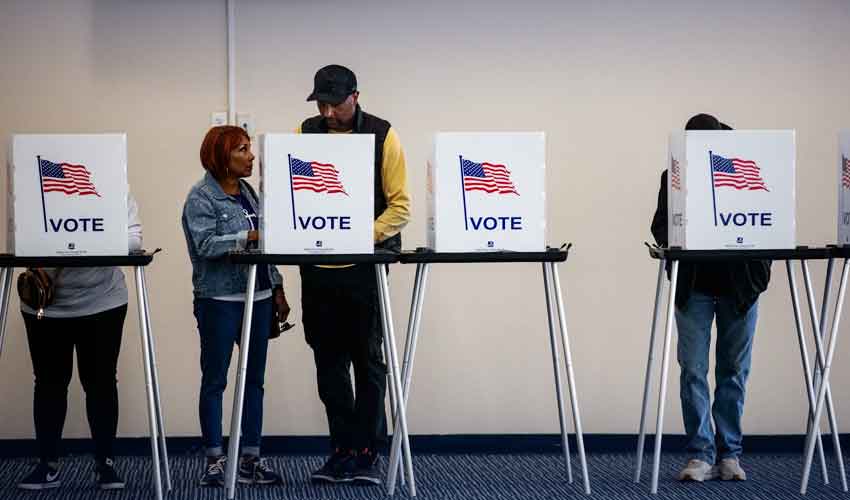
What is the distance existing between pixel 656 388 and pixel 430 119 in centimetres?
161

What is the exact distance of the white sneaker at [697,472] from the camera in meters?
4.35

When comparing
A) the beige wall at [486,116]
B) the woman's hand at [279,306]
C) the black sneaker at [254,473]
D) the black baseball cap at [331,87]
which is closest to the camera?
the black baseball cap at [331,87]

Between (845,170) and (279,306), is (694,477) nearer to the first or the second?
(845,170)

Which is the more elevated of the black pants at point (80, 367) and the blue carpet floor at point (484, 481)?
the black pants at point (80, 367)

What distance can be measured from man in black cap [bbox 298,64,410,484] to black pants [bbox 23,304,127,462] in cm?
73

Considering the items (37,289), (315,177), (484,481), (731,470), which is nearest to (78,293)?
(37,289)

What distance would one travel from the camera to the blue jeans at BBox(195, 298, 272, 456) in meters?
4.25

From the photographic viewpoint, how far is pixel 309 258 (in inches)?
148

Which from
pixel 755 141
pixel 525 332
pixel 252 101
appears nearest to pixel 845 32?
pixel 755 141

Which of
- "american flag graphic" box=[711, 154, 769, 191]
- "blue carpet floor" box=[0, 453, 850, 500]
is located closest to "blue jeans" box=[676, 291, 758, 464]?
"blue carpet floor" box=[0, 453, 850, 500]

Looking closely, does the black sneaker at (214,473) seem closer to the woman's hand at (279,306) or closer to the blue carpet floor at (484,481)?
the blue carpet floor at (484,481)

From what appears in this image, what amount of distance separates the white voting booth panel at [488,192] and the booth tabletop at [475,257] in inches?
1.4

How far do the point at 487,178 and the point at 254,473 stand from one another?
143cm

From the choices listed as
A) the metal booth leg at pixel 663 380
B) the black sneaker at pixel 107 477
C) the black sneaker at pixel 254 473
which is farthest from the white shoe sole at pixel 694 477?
the black sneaker at pixel 107 477
